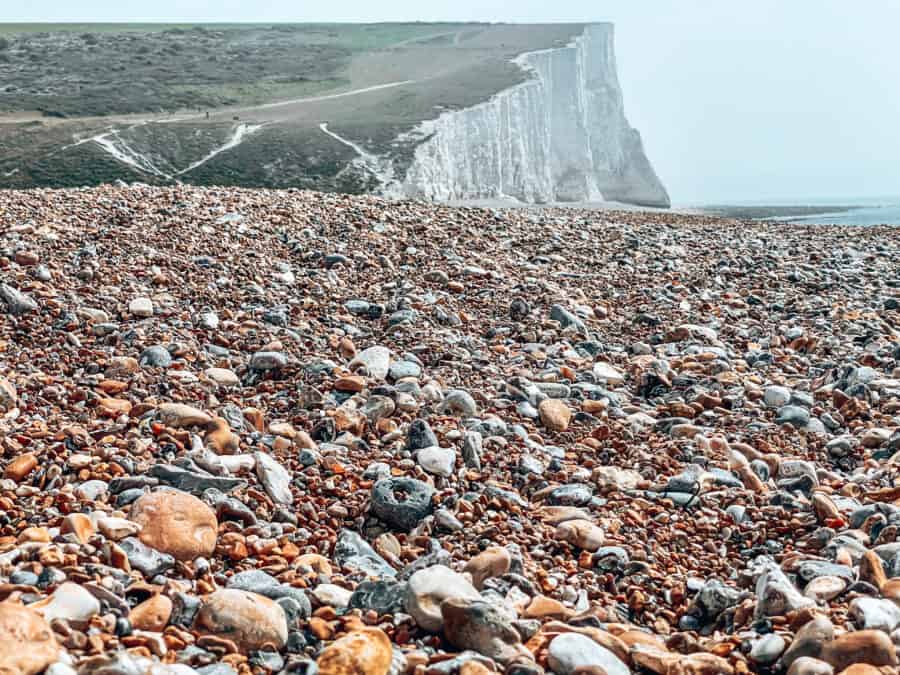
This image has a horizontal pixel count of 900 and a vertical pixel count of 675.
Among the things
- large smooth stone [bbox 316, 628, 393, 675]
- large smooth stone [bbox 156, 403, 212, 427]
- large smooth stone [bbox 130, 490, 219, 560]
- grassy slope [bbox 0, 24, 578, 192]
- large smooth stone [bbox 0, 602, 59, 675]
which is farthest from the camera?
grassy slope [bbox 0, 24, 578, 192]

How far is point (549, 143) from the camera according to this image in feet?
148

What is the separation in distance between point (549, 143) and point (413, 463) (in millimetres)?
43193

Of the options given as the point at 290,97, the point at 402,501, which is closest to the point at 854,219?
the point at 290,97

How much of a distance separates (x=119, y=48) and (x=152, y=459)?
71.9 m

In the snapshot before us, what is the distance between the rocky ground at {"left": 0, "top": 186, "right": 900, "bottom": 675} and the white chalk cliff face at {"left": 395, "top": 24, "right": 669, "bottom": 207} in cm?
2370

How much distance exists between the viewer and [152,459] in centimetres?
343

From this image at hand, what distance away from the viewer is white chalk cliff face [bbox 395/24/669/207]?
34844mm

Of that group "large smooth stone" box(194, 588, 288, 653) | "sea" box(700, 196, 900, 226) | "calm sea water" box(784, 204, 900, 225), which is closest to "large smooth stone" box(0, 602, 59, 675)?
"large smooth stone" box(194, 588, 288, 653)

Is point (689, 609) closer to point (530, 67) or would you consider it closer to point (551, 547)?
point (551, 547)

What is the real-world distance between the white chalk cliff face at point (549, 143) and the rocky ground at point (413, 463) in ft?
77.8

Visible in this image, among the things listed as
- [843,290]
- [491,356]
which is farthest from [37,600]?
[843,290]

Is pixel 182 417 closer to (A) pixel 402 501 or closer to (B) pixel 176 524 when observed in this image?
(B) pixel 176 524

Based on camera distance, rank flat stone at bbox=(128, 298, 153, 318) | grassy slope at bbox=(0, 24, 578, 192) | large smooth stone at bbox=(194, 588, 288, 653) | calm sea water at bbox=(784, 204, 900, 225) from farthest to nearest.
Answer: calm sea water at bbox=(784, 204, 900, 225) → grassy slope at bbox=(0, 24, 578, 192) → flat stone at bbox=(128, 298, 153, 318) → large smooth stone at bbox=(194, 588, 288, 653)

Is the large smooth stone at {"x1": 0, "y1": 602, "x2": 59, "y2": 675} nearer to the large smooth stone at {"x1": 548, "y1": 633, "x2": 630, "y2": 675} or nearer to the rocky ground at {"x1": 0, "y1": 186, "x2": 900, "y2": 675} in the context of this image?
the rocky ground at {"x1": 0, "y1": 186, "x2": 900, "y2": 675}
